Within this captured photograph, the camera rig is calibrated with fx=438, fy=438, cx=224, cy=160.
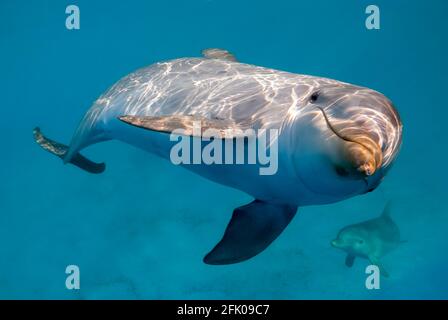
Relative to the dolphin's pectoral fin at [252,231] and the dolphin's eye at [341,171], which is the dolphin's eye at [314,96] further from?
the dolphin's pectoral fin at [252,231]

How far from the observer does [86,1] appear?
3117cm

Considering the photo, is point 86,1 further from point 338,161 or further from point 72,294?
point 338,161

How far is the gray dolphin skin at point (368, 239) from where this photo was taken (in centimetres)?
891

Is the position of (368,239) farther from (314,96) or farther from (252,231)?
(314,96)

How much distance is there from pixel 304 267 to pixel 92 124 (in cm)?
790

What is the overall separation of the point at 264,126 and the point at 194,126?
1.78ft

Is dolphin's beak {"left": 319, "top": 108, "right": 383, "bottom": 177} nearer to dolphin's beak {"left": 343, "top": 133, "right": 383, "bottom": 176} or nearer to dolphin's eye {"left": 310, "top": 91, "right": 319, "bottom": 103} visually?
dolphin's beak {"left": 343, "top": 133, "right": 383, "bottom": 176}

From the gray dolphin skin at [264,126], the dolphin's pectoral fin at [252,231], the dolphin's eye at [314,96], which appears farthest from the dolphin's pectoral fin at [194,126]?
the dolphin's pectoral fin at [252,231]

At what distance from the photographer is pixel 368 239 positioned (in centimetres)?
906

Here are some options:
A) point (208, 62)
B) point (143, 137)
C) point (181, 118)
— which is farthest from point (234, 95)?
point (208, 62)

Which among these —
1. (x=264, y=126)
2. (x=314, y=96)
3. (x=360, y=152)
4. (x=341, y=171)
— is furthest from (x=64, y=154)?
(x=360, y=152)

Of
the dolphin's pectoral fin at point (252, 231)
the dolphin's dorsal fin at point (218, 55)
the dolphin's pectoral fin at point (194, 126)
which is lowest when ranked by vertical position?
the dolphin's pectoral fin at point (252, 231)

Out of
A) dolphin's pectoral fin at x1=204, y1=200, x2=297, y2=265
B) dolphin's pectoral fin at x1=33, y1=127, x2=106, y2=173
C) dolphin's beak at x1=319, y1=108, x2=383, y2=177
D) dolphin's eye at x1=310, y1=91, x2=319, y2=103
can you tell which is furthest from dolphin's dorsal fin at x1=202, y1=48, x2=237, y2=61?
dolphin's beak at x1=319, y1=108, x2=383, y2=177

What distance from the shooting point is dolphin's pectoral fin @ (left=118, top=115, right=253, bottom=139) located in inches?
131
